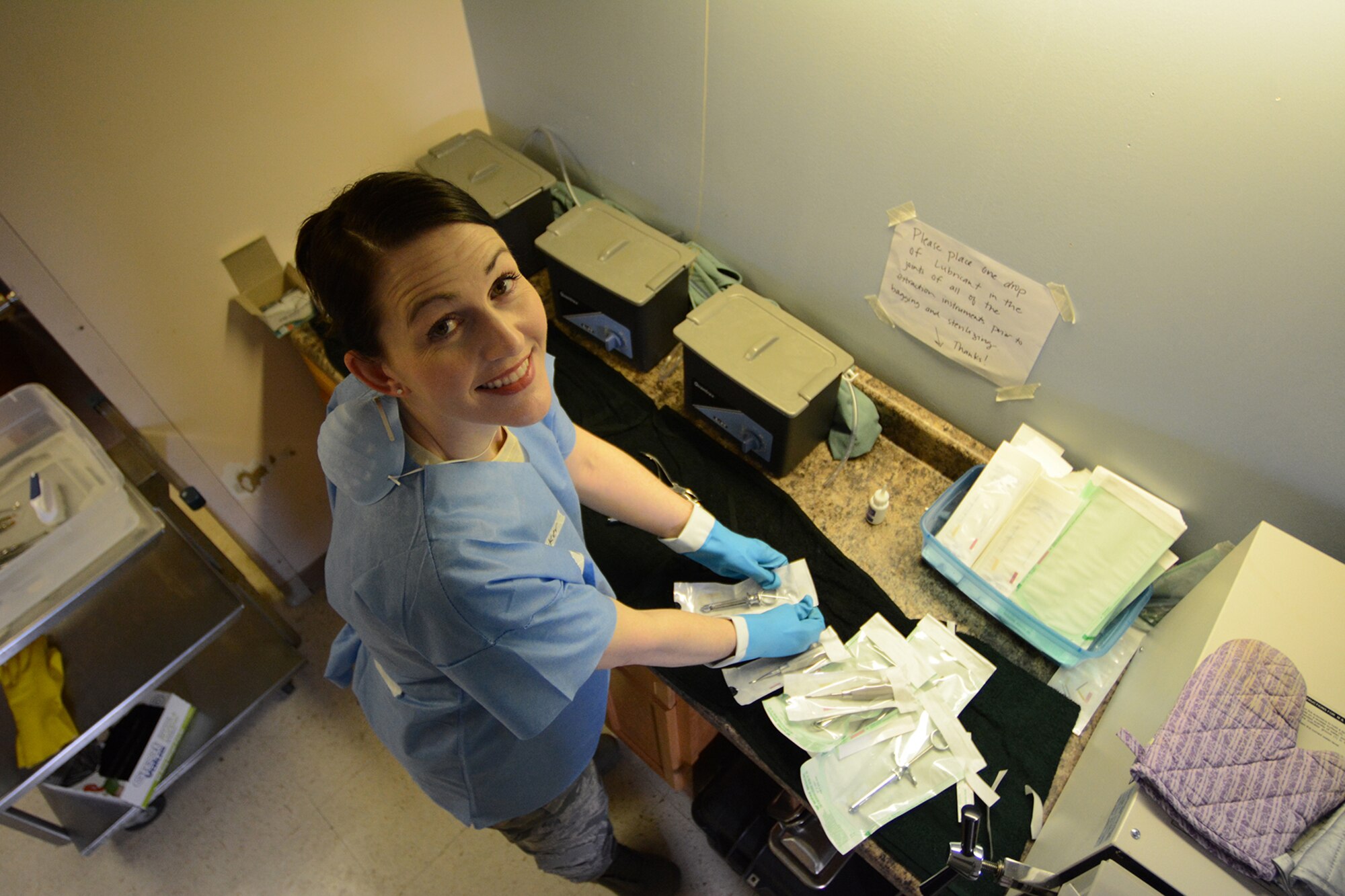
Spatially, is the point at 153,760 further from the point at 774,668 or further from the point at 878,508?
the point at 878,508

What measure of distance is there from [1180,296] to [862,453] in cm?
54

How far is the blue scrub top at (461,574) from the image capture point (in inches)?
31.1

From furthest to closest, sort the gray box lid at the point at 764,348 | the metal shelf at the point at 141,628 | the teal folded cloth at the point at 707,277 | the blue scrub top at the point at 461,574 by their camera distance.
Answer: the metal shelf at the point at 141,628, the teal folded cloth at the point at 707,277, the gray box lid at the point at 764,348, the blue scrub top at the point at 461,574

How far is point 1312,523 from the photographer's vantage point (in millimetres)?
960

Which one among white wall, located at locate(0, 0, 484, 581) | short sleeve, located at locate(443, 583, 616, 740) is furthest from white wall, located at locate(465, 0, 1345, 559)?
short sleeve, located at locate(443, 583, 616, 740)

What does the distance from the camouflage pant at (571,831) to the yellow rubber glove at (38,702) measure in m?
0.90

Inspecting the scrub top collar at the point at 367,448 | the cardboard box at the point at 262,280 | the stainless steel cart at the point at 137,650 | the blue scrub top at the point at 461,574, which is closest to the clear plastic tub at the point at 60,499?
the stainless steel cart at the point at 137,650

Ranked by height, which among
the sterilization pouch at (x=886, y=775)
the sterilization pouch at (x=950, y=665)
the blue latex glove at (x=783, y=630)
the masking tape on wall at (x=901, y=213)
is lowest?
the sterilization pouch at (x=886, y=775)

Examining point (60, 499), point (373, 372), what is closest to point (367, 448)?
point (373, 372)

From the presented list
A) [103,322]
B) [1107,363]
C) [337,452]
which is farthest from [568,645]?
[103,322]

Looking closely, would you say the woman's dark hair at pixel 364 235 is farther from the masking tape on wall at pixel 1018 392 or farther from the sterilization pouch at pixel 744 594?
the masking tape on wall at pixel 1018 392

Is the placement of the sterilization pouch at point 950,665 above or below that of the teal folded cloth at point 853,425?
below

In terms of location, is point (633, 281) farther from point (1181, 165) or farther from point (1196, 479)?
point (1196, 479)

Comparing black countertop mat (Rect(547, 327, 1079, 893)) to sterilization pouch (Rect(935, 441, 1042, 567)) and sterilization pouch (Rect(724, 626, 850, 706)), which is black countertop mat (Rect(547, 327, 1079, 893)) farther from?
sterilization pouch (Rect(935, 441, 1042, 567))
